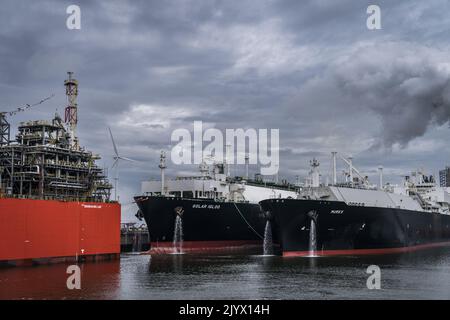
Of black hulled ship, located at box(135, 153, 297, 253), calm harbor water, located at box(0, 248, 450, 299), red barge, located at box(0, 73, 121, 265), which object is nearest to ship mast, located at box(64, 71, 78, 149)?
red barge, located at box(0, 73, 121, 265)

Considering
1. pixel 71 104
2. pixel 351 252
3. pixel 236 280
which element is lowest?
pixel 236 280

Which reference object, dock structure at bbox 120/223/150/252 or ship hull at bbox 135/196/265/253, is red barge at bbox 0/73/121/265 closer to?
ship hull at bbox 135/196/265/253

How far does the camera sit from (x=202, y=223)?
62594mm

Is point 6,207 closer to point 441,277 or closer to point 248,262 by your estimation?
point 248,262

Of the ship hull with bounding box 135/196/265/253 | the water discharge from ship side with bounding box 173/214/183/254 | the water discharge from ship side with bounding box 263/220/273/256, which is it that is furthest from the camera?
the water discharge from ship side with bounding box 173/214/183/254

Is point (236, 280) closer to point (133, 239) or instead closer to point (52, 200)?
point (52, 200)

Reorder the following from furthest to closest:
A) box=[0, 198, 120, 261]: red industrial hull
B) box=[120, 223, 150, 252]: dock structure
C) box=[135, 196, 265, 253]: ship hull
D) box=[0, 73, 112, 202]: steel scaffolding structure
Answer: box=[120, 223, 150, 252]: dock structure → box=[135, 196, 265, 253]: ship hull → box=[0, 73, 112, 202]: steel scaffolding structure → box=[0, 198, 120, 261]: red industrial hull

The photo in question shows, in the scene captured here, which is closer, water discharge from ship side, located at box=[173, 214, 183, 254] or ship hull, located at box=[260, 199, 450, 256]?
ship hull, located at box=[260, 199, 450, 256]

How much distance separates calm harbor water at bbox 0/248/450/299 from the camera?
2905cm

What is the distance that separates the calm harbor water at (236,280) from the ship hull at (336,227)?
142 inches

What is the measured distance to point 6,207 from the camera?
4069 centimetres

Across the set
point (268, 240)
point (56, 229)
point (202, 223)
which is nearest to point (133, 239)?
point (202, 223)

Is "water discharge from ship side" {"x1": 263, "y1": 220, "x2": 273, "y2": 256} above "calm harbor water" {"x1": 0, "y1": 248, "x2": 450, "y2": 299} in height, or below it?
above

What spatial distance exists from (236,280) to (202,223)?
2794 cm
